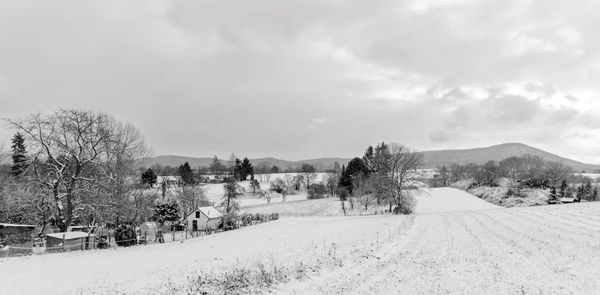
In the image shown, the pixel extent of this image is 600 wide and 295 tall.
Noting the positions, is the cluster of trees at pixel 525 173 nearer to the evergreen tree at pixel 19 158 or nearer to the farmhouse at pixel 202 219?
the farmhouse at pixel 202 219

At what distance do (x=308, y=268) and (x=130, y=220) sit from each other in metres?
34.5

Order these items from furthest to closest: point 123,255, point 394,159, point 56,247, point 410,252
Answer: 1. point 394,159
2. point 56,247
3. point 123,255
4. point 410,252

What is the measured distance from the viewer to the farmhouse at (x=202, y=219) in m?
64.4

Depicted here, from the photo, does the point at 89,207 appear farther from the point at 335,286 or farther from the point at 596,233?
the point at 596,233

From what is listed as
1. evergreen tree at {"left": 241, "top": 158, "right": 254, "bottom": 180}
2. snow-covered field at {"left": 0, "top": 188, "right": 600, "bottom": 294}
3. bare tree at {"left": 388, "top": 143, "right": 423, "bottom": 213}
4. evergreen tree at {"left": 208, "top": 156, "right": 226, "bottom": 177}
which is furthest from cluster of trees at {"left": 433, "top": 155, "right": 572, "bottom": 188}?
evergreen tree at {"left": 208, "top": 156, "right": 226, "bottom": 177}

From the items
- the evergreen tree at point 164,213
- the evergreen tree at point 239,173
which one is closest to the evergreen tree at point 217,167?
the evergreen tree at point 239,173

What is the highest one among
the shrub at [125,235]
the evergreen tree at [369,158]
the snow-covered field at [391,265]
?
the evergreen tree at [369,158]

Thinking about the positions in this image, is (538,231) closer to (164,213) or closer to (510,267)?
(510,267)

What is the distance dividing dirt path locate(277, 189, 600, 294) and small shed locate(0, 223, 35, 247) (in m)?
41.9

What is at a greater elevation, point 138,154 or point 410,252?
point 138,154

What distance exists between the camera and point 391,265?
19078 millimetres

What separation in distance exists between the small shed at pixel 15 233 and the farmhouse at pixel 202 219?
81.7 feet

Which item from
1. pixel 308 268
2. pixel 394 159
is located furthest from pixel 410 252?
pixel 394 159

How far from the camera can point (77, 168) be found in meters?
33.0
